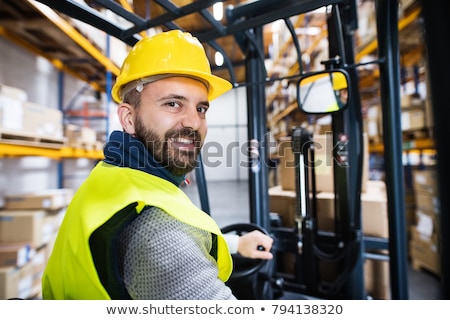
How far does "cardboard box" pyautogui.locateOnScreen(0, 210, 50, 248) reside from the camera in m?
2.09

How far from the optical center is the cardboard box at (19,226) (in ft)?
6.86

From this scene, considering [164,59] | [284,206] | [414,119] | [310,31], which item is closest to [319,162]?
[284,206]

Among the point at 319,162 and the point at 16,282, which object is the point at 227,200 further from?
the point at 16,282

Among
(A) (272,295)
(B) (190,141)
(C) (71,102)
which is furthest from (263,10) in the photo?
(C) (71,102)

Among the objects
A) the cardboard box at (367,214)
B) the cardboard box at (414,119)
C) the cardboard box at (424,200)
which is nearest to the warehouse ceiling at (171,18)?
the cardboard box at (367,214)

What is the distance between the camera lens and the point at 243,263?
1.18 metres

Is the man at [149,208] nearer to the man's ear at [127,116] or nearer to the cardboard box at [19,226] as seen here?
the man's ear at [127,116]

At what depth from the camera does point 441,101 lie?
60cm

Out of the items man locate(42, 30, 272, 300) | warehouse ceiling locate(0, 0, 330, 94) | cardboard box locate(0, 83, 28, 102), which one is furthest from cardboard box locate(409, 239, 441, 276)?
cardboard box locate(0, 83, 28, 102)

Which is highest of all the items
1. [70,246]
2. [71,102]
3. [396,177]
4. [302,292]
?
[71,102]

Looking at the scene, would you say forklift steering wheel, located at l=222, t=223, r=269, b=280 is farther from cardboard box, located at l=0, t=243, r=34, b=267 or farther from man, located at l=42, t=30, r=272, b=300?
cardboard box, located at l=0, t=243, r=34, b=267
